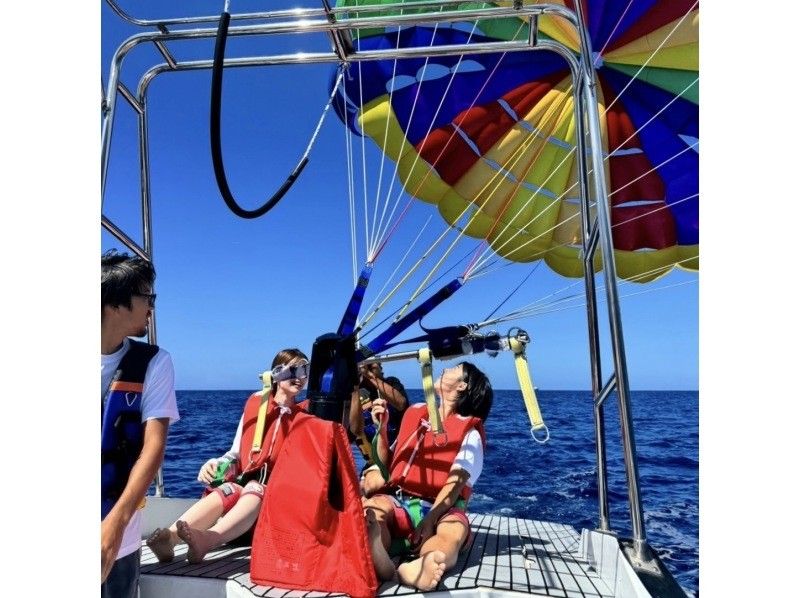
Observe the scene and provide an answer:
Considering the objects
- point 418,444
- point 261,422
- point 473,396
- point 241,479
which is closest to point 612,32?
point 473,396

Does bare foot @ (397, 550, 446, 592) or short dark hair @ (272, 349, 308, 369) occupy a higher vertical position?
short dark hair @ (272, 349, 308, 369)

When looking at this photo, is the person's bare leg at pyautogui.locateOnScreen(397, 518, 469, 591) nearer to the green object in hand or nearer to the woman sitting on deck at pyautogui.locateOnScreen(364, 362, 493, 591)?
the woman sitting on deck at pyautogui.locateOnScreen(364, 362, 493, 591)

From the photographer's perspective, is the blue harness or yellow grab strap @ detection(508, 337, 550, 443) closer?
the blue harness

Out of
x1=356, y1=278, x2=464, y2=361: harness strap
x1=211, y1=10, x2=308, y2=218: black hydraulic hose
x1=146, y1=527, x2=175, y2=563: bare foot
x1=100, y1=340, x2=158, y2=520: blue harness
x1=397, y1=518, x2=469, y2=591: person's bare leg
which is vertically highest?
x1=211, y1=10, x2=308, y2=218: black hydraulic hose

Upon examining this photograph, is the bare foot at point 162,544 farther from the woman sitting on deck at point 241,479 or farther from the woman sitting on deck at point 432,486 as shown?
the woman sitting on deck at point 432,486

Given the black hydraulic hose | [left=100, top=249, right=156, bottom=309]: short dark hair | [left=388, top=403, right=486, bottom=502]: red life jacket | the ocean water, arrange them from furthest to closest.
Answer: the ocean water
[left=388, top=403, right=486, bottom=502]: red life jacket
[left=100, top=249, right=156, bottom=309]: short dark hair
the black hydraulic hose

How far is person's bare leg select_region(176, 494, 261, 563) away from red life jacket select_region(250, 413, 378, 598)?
462 mm

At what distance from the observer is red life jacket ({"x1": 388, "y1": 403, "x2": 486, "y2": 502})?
2.67 m

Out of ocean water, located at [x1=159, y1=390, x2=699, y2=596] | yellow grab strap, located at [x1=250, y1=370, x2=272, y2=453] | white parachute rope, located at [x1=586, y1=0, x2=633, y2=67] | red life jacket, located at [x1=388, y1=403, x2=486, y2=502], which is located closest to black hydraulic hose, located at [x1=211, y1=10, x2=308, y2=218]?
yellow grab strap, located at [x1=250, y1=370, x2=272, y2=453]

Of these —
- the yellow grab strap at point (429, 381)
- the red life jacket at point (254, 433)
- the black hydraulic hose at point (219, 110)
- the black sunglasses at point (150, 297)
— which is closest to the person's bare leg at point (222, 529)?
the red life jacket at point (254, 433)

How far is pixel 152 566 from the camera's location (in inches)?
86.4

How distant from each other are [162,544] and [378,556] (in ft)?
2.89
